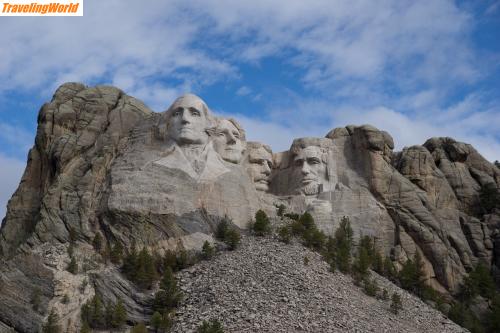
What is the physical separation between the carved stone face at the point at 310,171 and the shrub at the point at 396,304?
8.76 meters

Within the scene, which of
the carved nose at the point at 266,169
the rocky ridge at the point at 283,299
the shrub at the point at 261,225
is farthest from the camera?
the carved nose at the point at 266,169

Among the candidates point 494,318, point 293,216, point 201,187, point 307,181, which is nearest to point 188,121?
point 201,187

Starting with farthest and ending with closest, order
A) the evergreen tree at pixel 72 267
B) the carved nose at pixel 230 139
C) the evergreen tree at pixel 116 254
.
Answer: the carved nose at pixel 230 139, the evergreen tree at pixel 116 254, the evergreen tree at pixel 72 267

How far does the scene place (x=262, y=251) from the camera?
4384cm

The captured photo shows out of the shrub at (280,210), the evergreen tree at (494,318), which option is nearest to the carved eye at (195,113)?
the shrub at (280,210)

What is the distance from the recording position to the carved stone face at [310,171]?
166ft

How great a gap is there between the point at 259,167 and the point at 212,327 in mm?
15429

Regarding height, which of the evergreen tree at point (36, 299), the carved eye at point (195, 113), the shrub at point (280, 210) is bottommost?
the evergreen tree at point (36, 299)

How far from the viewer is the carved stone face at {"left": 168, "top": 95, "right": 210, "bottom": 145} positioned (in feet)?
155

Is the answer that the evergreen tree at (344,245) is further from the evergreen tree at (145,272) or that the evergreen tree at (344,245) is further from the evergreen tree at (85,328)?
the evergreen tree at (85,328)

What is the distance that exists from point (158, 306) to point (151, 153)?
8.87 meters

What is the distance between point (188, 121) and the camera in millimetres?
47312

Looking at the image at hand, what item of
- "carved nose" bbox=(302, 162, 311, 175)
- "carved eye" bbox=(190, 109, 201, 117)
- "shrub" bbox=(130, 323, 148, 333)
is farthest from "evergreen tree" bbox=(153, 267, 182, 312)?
"carved nose" bbox=(302, 162, 311, 175)

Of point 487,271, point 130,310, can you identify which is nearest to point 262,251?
point 130,310
